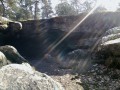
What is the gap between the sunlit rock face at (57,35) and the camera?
35609 millimetres

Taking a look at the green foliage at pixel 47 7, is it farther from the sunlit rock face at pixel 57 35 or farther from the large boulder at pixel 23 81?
the large boulder at pixel 23 81

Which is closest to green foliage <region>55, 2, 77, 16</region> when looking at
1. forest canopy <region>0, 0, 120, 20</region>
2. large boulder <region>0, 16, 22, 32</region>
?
forest canopy <region>0, 0, 120, 20</region>

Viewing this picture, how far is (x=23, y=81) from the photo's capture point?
9.79 meters

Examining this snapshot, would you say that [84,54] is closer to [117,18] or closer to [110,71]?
[117,18]

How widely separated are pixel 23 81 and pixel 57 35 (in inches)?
1225

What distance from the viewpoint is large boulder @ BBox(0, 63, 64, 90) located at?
9541mm

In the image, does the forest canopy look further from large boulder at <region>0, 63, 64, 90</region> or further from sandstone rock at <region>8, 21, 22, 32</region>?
large boulder at <region>0, 63, 64, 90</region>

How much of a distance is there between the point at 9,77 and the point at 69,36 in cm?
2965

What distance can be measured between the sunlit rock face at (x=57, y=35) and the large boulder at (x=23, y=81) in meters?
25.4

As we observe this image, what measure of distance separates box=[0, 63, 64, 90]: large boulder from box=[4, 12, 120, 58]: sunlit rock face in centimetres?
2536

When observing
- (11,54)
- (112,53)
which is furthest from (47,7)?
(112,53)

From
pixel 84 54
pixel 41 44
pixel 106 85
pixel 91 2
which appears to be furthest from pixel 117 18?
pixel 91 2

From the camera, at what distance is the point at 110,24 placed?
3356 centimetres

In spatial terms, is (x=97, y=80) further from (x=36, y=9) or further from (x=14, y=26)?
(x=36, y=9)
